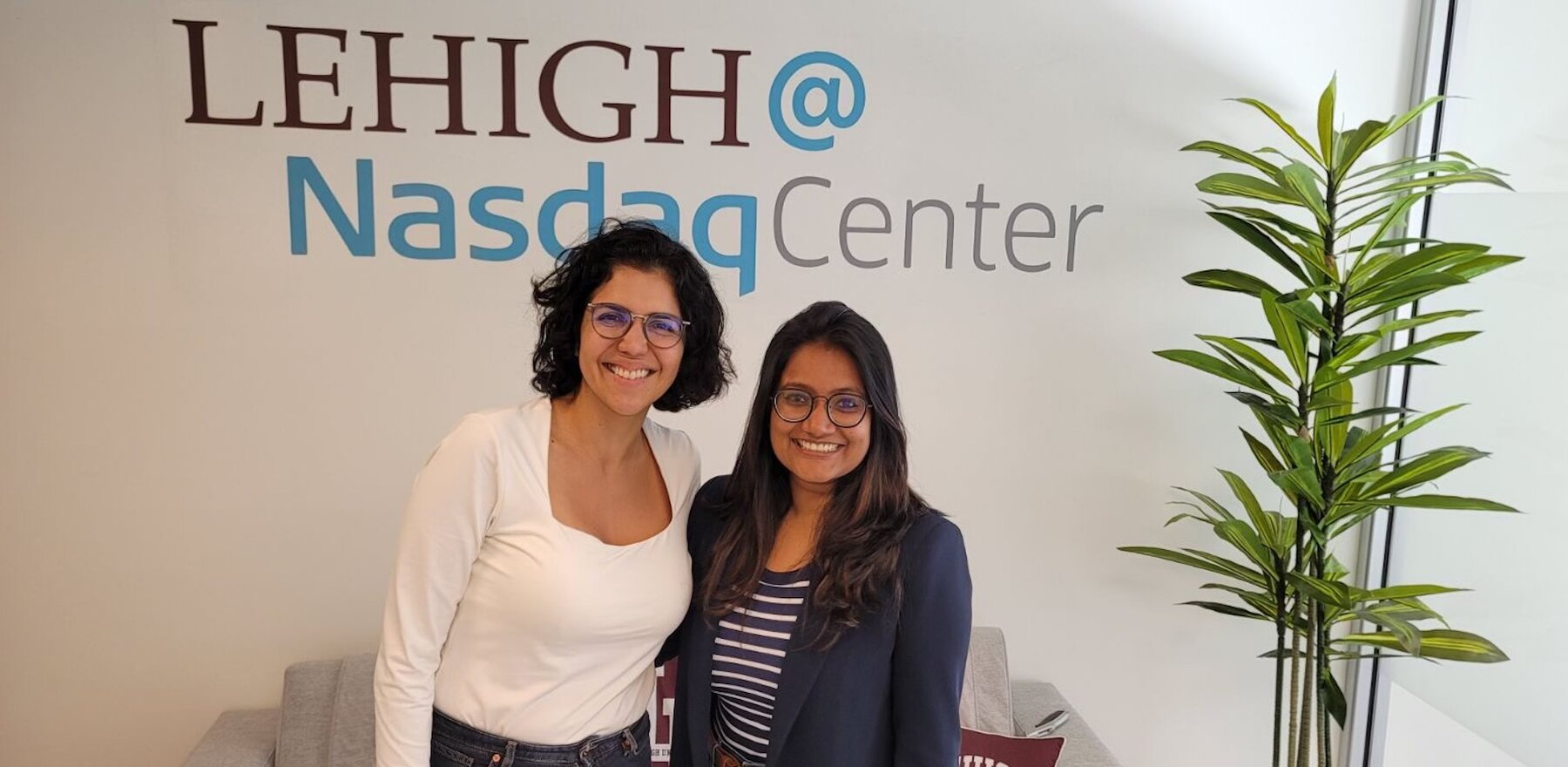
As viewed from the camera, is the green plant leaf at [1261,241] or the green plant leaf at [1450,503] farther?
the green plant leaf at [1261,241]

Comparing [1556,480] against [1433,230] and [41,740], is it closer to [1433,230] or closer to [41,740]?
[1433,230]

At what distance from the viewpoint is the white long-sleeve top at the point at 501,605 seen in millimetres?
1546

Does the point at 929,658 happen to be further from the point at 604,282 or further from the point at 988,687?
the point at 988,687

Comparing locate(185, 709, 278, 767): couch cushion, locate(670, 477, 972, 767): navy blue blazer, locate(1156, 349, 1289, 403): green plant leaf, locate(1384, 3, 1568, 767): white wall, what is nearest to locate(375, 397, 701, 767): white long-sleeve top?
locate(670, 477, 972, 767): navy blue blazer

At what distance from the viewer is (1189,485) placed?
3047 millimetres

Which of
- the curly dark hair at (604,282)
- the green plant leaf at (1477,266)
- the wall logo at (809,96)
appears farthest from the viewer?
the wall logo at (809,96)

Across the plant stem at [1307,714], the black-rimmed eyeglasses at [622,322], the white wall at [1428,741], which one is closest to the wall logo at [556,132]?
the black-rimmed eyeglasses at [622,322]

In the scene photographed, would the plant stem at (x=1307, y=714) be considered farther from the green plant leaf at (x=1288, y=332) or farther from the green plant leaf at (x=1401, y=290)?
the green plant leaf at (x=1401, y=290)

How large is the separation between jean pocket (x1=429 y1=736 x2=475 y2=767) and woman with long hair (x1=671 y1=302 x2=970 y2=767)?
336mm

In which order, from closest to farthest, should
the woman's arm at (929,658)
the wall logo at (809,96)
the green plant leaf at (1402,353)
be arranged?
1. the woman's arm at (929,658)
2. the green plant leaf at (1402,353)
3. the wall logo at (809,96)

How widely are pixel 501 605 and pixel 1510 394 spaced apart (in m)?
2.49

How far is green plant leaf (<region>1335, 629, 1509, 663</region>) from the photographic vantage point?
2400mm

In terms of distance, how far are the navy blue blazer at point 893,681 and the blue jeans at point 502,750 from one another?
0.27 m

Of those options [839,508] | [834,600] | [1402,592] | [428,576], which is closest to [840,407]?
[839,508]
